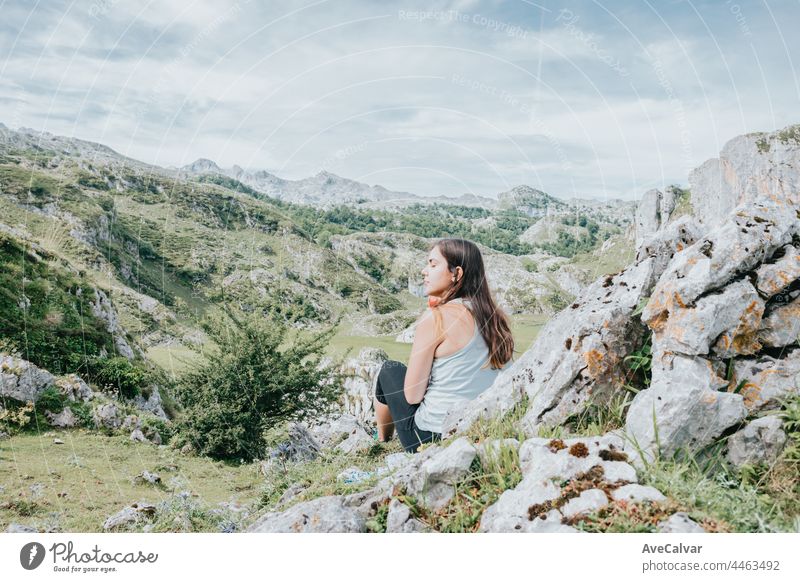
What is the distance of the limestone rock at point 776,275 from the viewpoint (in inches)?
168

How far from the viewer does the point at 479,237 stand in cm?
895

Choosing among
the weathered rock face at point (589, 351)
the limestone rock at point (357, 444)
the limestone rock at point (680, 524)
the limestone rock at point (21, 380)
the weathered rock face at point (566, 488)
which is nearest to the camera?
the limestone rock at point (680, 524)

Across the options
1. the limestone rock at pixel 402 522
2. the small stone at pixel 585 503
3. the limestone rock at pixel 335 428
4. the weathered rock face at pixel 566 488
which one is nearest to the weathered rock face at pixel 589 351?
the weathered rock face at pixel 566 488

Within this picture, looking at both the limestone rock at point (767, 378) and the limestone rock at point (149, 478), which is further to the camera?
the limestone rock at point (149, 478)

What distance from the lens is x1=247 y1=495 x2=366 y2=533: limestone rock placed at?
4145 millimetres

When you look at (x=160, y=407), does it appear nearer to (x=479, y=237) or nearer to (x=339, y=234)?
(x=339, y=234)

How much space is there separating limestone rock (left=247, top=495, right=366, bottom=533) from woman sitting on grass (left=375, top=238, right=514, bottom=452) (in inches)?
63.5

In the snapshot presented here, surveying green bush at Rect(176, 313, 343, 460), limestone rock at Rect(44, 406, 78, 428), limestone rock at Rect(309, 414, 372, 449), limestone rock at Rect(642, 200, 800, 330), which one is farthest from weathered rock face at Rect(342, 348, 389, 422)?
limestone rock at Rect(642, 200, 800, 330)

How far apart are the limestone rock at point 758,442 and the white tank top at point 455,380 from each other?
245 cm

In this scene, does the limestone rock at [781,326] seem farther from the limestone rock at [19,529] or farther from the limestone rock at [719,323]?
the limestone rock at [19,529]

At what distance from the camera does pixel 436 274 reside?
18.9ft

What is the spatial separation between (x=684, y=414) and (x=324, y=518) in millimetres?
2899

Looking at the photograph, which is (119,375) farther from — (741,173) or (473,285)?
(741,173)

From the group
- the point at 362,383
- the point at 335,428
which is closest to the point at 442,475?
the point at 335,428
